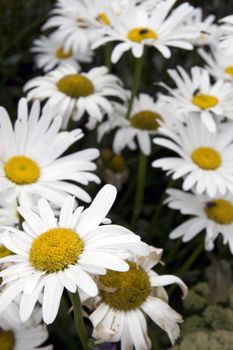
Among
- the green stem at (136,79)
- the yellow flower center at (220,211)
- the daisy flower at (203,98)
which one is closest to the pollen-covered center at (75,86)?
the green stem at (136,79)

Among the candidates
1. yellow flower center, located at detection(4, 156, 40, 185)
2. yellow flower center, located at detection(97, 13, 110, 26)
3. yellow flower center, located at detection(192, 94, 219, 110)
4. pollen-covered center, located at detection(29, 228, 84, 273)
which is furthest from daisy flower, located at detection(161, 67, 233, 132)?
pollen-covered center, located at detection(29, 228, 84, 273)

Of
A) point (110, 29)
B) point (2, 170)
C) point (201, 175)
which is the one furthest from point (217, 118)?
point (2, 170)

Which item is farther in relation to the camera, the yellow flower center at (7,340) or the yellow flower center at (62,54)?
the yellow flower center at (62,54)

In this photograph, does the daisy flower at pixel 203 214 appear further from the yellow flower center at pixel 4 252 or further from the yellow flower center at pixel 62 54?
the yellow flower center at pixel 62 54

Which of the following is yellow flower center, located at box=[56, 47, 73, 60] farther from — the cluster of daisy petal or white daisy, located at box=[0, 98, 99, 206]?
white daisy, located at box=[0, 98, 99, 206]

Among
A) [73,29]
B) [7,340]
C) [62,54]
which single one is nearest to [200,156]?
[7,340]

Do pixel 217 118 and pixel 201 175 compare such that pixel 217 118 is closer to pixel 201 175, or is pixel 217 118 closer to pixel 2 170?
pixel 201 175

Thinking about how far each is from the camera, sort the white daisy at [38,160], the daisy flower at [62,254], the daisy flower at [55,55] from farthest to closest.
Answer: the daisy flower at [55,55], the white daisy at [38,160], the daisy flower at [62,254]

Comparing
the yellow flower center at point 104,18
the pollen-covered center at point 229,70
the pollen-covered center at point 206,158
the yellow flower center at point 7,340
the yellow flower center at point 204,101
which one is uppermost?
the yellow flower center at point 104,18

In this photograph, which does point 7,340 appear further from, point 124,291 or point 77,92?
point 77,92
